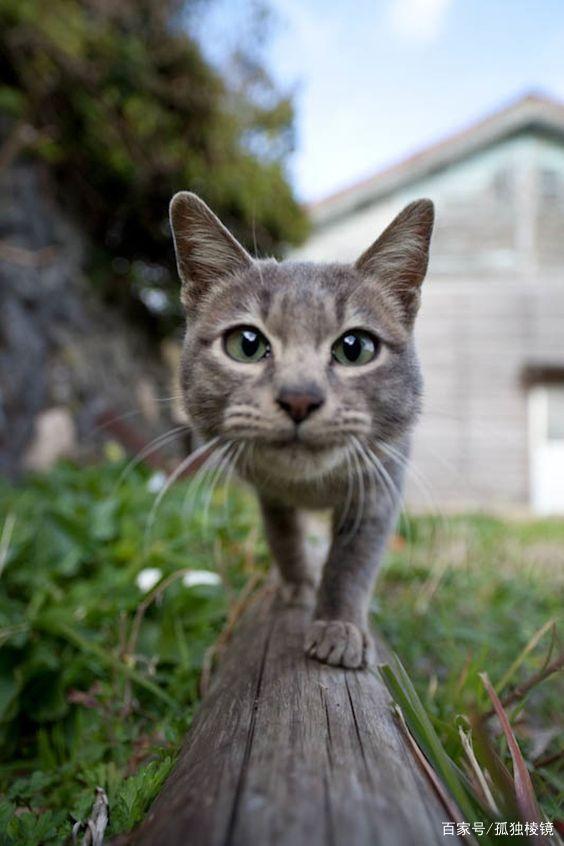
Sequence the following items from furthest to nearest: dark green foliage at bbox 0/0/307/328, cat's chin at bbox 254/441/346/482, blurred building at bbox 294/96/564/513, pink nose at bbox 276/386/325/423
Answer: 1. blurred building at bbox 294/96/564/513
2. dark green foliage at bbox 0/0/307/328
3. cat's chin at bbox 254/441/346/482
4. pink nose at bbox 276/386/325/423

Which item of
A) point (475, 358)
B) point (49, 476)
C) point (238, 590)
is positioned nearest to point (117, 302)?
point (49, 476)

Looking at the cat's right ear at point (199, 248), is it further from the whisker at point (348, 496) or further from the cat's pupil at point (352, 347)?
the whisker at point (348, 496)

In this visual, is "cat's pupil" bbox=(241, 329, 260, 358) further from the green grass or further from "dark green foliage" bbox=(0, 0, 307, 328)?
"dark green foliage" bbox=(0, 0, 307, 328)

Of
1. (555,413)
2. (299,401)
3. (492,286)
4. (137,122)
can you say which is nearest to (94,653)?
(299,401)

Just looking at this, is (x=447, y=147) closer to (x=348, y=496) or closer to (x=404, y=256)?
(x=404, y=256)

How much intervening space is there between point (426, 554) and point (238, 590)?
154 cm

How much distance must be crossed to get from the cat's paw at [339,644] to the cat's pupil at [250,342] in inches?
26.4

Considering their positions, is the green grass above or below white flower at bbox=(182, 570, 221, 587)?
below

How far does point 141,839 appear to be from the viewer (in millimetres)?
823

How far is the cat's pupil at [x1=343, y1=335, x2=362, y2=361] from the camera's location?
147 centimetres

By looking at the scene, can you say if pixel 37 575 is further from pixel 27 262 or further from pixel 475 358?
pixel 475 358

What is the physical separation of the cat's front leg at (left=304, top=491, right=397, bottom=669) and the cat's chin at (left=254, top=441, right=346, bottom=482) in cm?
28

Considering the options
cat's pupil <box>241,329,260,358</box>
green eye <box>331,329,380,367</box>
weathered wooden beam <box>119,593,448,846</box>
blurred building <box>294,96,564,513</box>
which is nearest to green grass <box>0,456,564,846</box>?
weathered wooden beam <box>119,593,448,846</box>

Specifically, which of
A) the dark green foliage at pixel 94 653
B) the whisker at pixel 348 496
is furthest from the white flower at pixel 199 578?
the whisker at pixel 348 496
